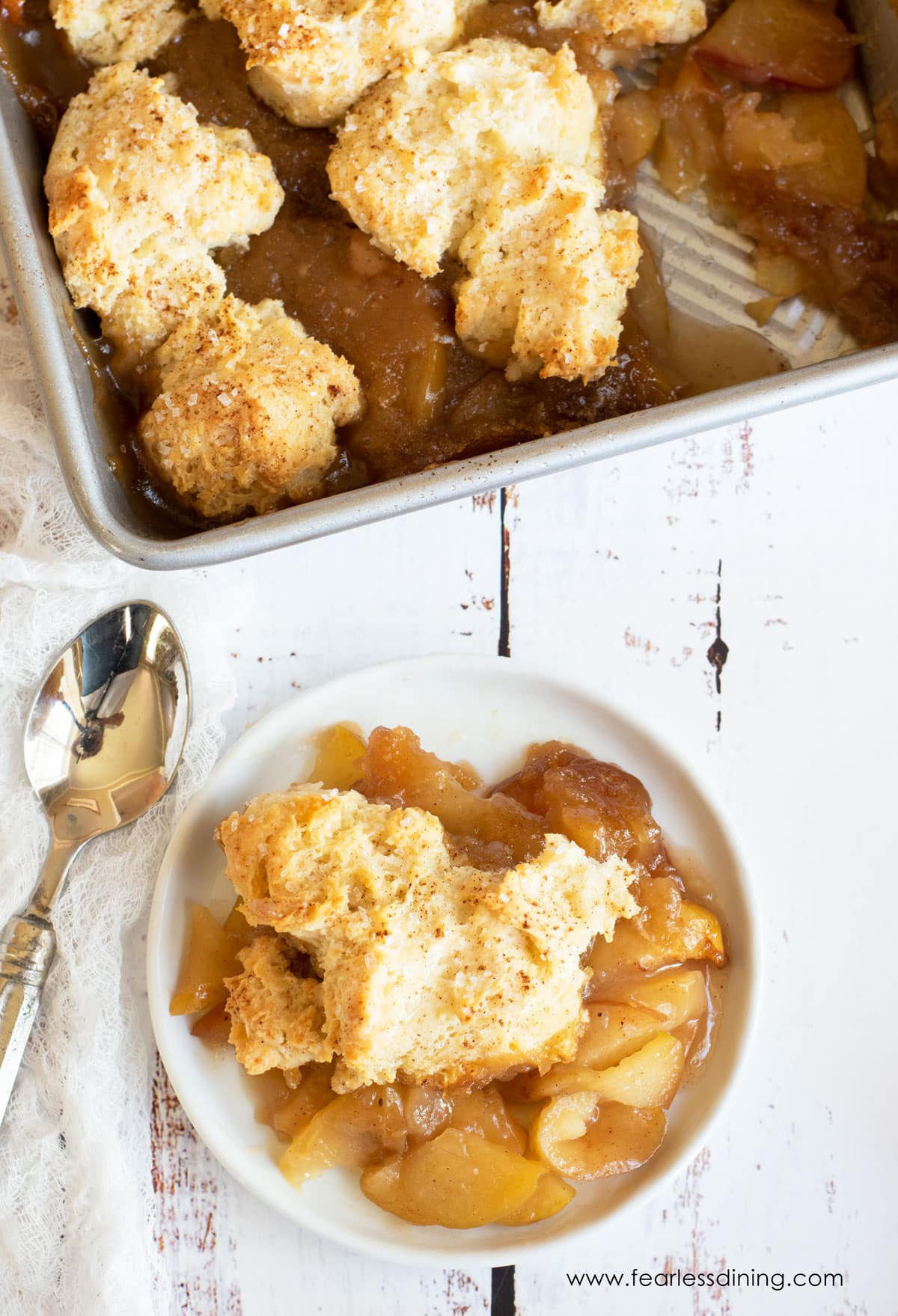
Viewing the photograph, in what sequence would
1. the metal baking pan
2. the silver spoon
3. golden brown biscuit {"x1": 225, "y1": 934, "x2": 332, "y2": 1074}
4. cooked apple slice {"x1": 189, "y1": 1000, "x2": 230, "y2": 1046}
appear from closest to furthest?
1. the metal baking pan
2. golden brown biscuit {"x1": 225, "y1": 934, "x2": 332, "y2": 1074}
3. cooked apple slice {"x1": 189, "y1": 1000, "x2": 230, "y2": 1046}
4. the silver spoon

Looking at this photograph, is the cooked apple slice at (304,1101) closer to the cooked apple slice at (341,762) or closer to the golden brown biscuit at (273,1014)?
the golden brown biscuit at (273,1014)

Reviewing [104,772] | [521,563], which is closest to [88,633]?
[104,772]

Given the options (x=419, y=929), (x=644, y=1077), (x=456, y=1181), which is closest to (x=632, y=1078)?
(x=644, y=1077)

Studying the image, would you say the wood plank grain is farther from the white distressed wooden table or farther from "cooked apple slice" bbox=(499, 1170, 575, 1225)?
"cooked apple slice" bbox=(499, 1170, 575, 1225)

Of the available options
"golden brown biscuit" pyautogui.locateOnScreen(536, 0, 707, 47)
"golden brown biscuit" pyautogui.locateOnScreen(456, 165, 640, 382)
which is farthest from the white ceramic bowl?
"golden brown biscuit" pyautogui.locateOnScreen(536, 0, 707, 47)

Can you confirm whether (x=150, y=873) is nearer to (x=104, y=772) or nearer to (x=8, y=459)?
(x=104, y=772)

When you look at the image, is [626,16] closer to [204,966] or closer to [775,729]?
[775,729]
